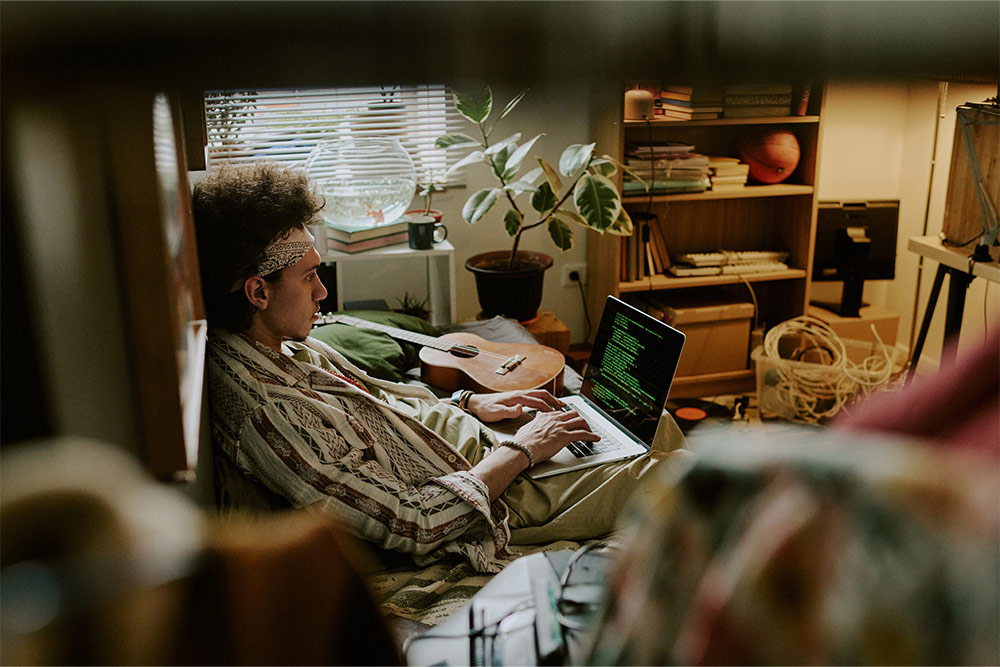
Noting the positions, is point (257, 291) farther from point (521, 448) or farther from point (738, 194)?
point (738, 194)

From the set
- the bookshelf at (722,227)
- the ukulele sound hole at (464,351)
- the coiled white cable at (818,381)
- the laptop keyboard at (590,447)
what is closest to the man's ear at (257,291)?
the laptop keyboard at (590,447)

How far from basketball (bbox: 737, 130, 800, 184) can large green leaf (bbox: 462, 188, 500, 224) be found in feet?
3.80

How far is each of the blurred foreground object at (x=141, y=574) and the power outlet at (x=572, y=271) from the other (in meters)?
3.73

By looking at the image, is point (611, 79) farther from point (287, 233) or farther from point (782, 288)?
point (782, 288)

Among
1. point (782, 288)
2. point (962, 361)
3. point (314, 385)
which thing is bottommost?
point (782, 288)

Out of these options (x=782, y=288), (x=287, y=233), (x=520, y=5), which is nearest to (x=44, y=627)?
(x=520, y=5)

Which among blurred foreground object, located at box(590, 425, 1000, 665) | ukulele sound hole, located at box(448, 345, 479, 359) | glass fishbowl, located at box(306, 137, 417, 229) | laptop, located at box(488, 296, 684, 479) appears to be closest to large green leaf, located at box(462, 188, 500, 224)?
glass fishbowl, located at box(306, 137, 417, 229)

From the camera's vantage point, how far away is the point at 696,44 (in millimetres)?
158

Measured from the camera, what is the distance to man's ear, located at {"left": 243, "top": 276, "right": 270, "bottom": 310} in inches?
60.4

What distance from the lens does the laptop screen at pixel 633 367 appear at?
1766 millimetres

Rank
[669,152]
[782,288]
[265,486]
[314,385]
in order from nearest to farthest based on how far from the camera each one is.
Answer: [265,486]
[314,385]
[669,152]
[782,288]

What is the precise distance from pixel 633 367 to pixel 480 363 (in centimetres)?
60

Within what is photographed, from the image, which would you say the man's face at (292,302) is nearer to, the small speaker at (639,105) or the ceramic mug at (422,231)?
the ceramic mug at (422,231)

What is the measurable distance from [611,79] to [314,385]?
4.76 ft
